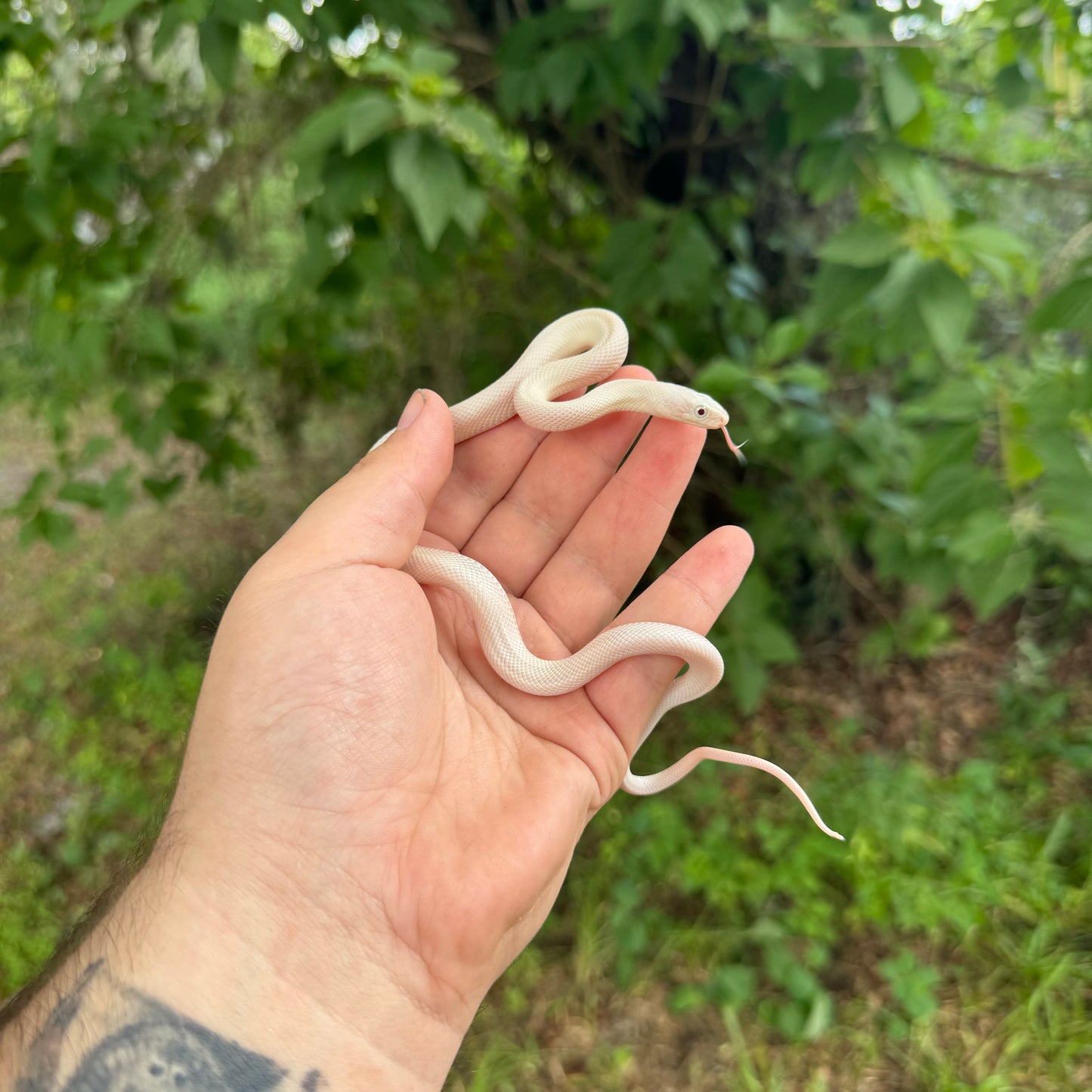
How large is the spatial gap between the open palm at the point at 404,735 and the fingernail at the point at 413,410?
0.02m

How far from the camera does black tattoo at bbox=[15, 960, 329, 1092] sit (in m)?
1.55

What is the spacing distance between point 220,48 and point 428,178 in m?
0.61

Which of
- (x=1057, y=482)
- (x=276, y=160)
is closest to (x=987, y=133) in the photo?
(x=1057, y=482)

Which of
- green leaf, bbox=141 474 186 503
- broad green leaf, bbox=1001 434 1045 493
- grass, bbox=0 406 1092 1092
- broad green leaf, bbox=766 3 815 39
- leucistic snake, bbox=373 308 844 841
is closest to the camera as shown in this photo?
broad green leaf, bbox=766 3 815 39

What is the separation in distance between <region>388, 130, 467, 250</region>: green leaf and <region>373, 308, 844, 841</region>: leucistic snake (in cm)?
62

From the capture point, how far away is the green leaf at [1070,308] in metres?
1.65

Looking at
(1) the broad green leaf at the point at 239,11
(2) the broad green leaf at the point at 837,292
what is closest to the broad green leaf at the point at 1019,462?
(2) the broad green leaf at the point at 837,292

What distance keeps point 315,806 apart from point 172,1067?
1.79ft

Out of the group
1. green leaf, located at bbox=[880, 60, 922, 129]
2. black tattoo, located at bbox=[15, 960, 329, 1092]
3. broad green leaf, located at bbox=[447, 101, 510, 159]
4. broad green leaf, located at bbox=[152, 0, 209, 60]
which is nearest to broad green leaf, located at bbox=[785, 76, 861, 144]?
green leaf, located at bbox=[880, 60, 922, 129]

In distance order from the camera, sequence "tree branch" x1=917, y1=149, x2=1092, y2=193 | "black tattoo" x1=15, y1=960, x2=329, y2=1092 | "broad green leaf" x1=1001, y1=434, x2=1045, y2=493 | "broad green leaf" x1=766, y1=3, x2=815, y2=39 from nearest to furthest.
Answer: "black tattoo" x1=15, y1=960, x2=329, y2=1092
"broad green leaf" x1=766, y1=3, x2=815, y2=39
"broad green leaf" x1=1001, y1=434, x2=1045, y2=493
"tree branch" x1=917, y1=149, x2=1092, y2=193

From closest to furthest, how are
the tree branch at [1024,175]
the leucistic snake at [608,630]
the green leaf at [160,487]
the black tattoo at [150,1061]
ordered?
the black tattoo at [150,1061]
the leucistic snake at [608,630]
the tree branch at [1024,175]
the green leaf at [160,487]

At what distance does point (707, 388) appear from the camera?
2715mm

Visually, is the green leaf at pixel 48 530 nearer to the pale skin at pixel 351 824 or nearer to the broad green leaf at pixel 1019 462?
the pale skin at pixel 351 824

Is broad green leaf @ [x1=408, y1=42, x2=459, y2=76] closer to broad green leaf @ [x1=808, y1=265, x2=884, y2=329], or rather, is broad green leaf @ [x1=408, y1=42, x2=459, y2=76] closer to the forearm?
broad green leaf @ [x1=808, y1=265, x2=884, y2=329]
